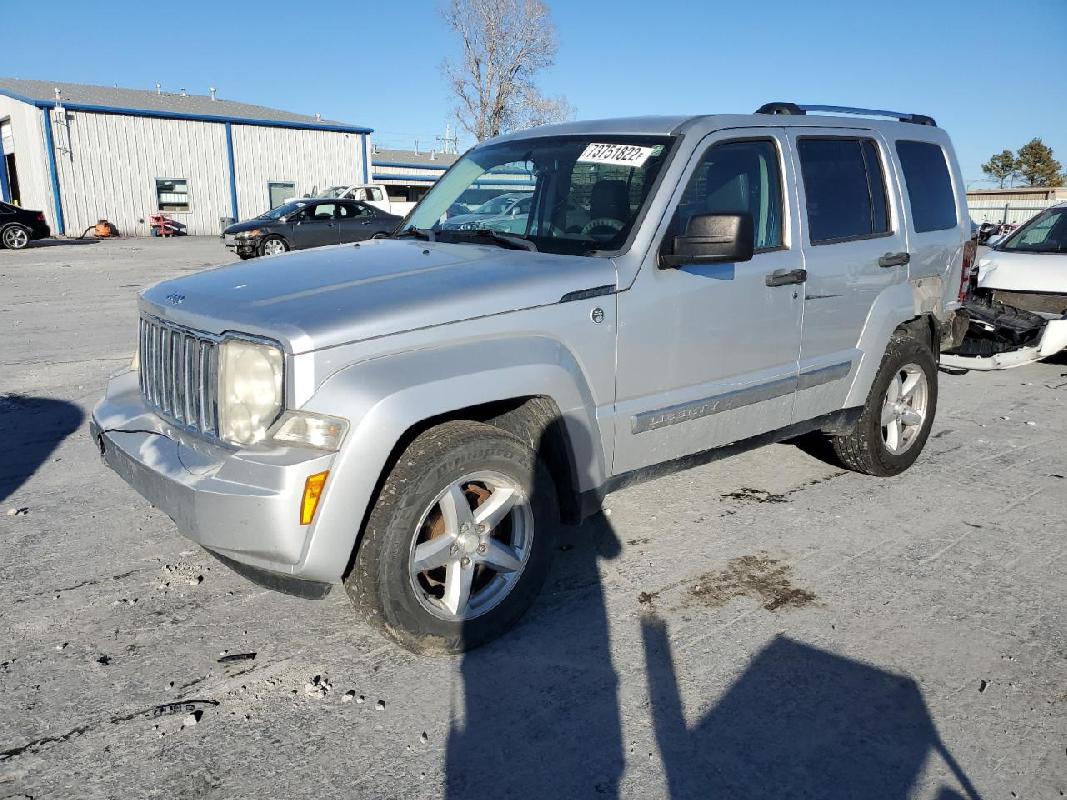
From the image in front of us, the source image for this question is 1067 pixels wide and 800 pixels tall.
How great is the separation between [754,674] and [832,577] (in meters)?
0.97

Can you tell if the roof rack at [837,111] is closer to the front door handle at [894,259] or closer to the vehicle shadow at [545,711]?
the front door handle at [894,259]

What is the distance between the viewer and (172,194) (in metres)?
33.2

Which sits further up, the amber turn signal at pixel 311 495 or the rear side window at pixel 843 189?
the rear side window at pixel 843 189

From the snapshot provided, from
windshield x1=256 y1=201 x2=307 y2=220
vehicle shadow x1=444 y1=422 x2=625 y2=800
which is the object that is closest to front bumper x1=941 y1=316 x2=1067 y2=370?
vehicle shadow x1=444 y1=422 x2=625 y2=800

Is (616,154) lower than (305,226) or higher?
higher

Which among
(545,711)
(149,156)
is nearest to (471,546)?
(545,711)

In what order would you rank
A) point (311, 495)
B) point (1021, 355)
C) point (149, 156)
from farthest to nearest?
point (149, 156), point (1021, 355), point (311, 495)

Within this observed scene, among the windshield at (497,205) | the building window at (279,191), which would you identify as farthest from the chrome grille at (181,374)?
the building window at (279,191)

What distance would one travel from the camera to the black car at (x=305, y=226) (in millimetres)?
19312

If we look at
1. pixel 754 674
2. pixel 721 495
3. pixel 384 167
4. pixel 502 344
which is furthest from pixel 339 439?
pixel 384 167

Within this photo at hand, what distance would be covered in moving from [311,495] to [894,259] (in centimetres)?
365

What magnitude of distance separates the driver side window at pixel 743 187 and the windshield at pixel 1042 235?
6.24 metres

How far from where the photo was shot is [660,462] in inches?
149

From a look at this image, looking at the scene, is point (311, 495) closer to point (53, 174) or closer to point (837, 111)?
point (837, 111)
